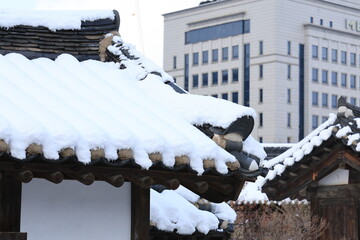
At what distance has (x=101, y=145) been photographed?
603 cm

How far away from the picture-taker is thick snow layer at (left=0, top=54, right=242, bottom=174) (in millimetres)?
5918

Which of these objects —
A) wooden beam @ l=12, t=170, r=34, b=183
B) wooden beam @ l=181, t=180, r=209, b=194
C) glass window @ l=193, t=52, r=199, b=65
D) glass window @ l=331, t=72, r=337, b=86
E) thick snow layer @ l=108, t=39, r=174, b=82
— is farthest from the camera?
glass window @ l=193, t=52, r=199, b=65

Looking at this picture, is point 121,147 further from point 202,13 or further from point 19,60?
point 202,13

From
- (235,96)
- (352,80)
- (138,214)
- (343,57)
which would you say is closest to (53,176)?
(138,214)

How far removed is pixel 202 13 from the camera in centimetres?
9069

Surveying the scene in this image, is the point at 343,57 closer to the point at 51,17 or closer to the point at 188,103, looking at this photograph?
the point at 51,17

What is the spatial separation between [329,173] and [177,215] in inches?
219

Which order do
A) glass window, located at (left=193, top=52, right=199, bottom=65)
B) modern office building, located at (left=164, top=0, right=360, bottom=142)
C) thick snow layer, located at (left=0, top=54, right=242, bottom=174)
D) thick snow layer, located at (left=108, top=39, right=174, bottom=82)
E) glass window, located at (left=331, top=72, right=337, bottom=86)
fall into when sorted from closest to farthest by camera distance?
thick snow layer, located at (left=0, top=54, right=242, bottom=174)
thick snow layer, located at (left=108, top=39, right=174, bottom=82)
modern office building, located at (left=164, top=0, right=360, bottom=142)
glass window, located at (left=331, top=72, right=337, bottom=86)
glass window, located at (left=193, top=52, right=199, bottom=65)

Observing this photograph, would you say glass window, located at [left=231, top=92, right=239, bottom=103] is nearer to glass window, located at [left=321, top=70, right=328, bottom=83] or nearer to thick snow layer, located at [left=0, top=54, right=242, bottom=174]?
glass window, located at [left=321, top=70, right=328, bottom=83]

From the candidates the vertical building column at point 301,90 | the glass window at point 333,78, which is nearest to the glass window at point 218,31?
the vertical building column at point 301,90

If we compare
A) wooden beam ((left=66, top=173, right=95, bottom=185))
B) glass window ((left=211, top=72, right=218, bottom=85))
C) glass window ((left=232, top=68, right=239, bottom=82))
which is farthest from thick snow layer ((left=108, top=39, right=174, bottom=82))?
glass window ((left=211, top=72, right=218, bottom=85))

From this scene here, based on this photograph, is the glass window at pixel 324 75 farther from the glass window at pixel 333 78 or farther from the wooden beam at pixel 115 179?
the wooden beam at pixel 115 179

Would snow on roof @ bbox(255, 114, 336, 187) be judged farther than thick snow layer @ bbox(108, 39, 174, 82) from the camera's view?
Yes

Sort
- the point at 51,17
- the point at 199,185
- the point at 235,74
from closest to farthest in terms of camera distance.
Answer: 1. the point at 199,185
2. the point at 51,17
3. the point at 235,74
